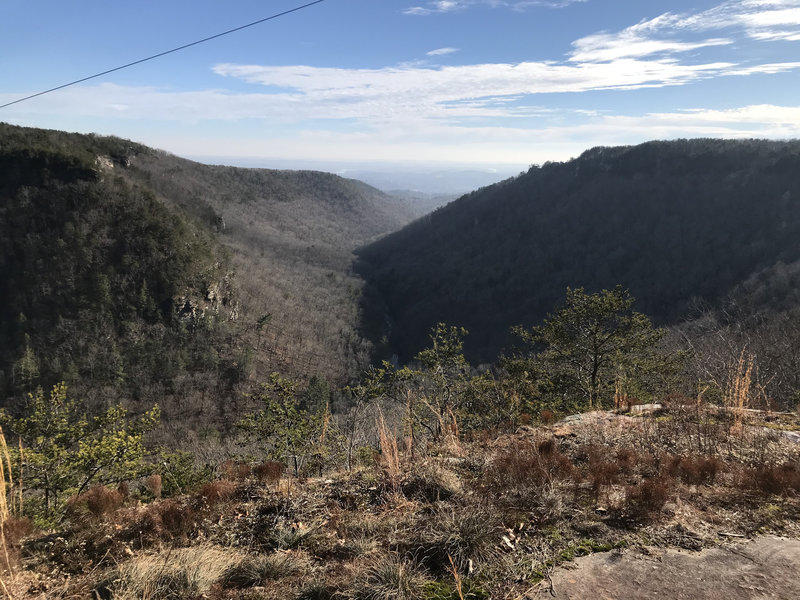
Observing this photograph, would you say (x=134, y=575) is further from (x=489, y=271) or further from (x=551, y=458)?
(x=489, y=271)

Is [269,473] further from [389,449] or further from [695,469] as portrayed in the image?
[695,469]

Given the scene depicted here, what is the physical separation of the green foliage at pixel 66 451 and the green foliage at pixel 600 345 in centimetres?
983

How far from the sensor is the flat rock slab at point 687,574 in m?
2.54

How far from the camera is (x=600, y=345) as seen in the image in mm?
11703

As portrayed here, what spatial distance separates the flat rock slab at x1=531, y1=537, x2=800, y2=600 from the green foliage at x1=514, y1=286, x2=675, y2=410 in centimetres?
821

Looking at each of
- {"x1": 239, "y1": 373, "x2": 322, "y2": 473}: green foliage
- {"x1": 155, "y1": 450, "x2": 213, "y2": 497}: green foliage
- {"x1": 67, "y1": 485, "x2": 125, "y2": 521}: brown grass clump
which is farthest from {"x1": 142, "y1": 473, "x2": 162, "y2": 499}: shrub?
{"x1": 239, "y1": 373, "x2": 322, "y2": 473}: green foliage

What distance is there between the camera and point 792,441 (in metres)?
4.98

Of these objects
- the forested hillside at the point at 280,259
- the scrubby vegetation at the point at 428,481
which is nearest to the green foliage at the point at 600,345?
the scrubby vegetation at the point at 428,481

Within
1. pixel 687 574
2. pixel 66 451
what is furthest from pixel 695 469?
pixel 66 451

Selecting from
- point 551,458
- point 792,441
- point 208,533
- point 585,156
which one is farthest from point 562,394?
point 585,156

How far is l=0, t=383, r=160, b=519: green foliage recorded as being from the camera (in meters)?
6.20

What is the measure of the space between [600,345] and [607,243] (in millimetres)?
90559

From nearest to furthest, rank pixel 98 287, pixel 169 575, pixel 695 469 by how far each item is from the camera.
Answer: pixel 169 575
pixel 695 469
pixel 98 287

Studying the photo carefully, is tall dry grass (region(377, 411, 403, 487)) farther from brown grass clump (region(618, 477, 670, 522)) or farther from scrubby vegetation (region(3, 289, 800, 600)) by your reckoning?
brown grass clump (region(618, 477, 670, 522))
